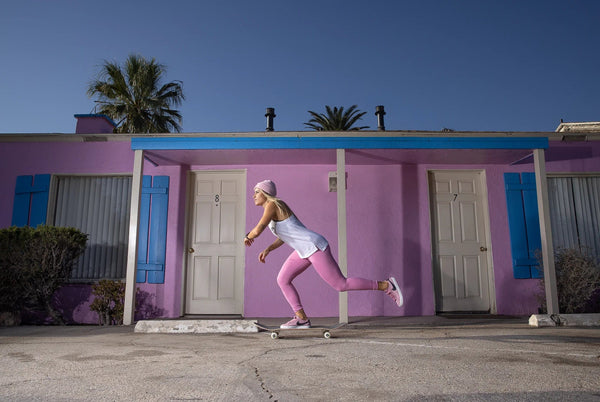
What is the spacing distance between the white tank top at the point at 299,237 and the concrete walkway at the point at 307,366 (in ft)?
3.01

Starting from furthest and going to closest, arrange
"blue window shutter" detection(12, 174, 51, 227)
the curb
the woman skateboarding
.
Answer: "blue window shutter" detection(12, 174, 51, 227) < the curb < the woman skateboarding

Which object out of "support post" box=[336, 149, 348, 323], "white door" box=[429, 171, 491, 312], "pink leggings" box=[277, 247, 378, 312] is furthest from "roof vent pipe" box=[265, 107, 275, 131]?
"pink leggings" box=[277, 247, 378, 312]

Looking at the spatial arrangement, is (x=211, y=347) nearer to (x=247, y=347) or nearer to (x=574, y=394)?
(x=247, y=347)

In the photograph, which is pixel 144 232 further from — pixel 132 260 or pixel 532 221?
pixel 532 221

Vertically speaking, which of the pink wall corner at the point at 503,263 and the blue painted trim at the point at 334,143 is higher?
the blue painted trim at the point at 334,143

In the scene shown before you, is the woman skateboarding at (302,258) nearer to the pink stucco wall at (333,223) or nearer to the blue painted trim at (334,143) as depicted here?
the blue painted trim at (334,143)

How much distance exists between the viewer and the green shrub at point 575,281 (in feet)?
19.3

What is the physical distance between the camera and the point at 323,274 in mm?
4438

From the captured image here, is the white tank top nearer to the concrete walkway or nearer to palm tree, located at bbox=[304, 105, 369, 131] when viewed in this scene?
the concrete walkway

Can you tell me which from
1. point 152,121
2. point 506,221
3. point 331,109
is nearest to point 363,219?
point 506,221

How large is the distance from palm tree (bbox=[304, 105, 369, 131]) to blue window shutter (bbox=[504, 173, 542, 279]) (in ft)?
46.9

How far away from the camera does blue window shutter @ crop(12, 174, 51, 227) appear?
22.4 feet

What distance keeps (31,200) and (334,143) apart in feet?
16.4

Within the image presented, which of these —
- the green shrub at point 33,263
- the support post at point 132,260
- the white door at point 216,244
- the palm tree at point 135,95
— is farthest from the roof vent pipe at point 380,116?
the palm tree at point 135,95
